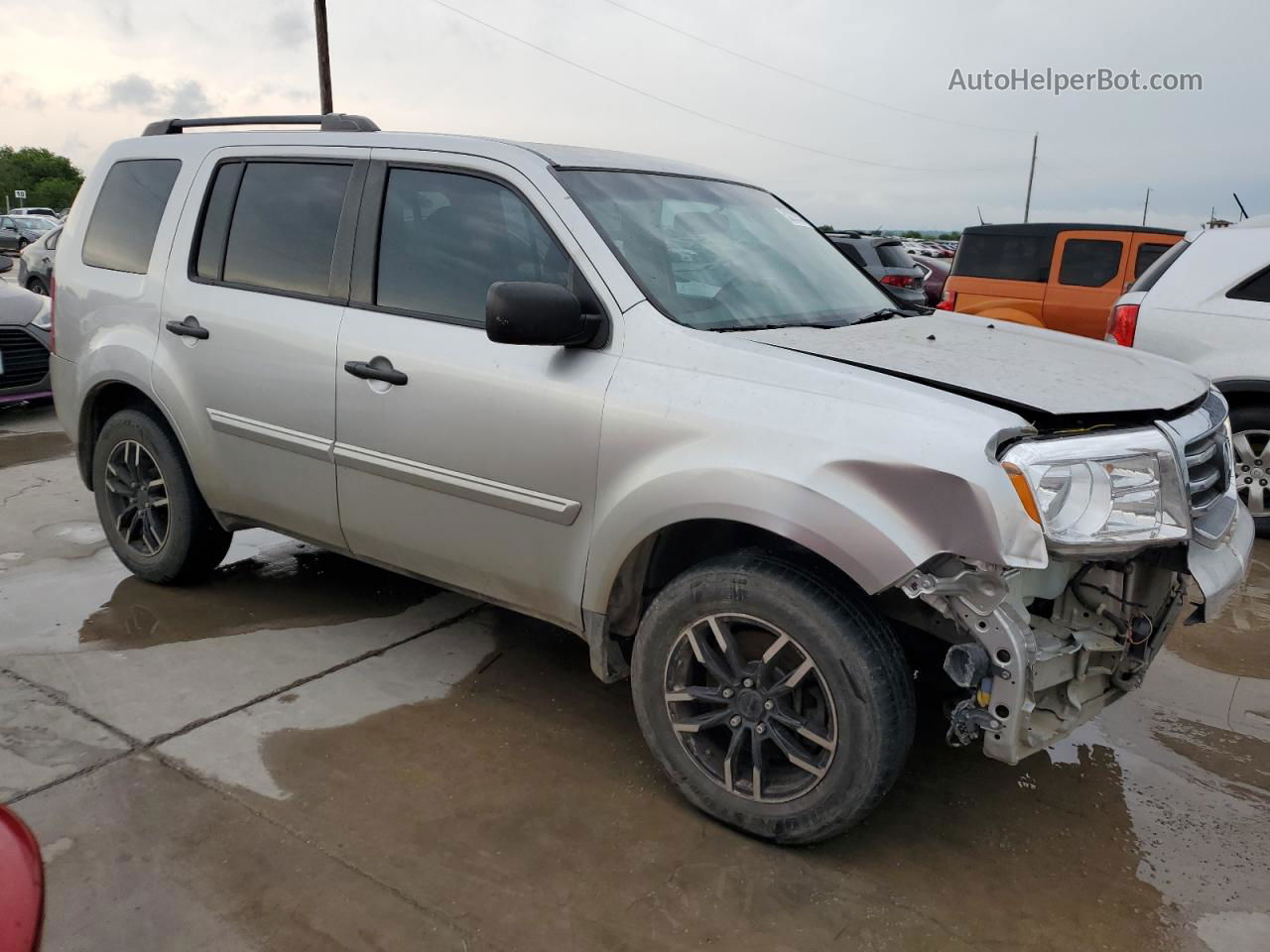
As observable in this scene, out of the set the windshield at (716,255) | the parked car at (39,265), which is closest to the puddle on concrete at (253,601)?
the windshield at (716,255)

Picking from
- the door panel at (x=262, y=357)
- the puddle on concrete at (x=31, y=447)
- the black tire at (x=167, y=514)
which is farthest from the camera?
the puddle on concrete at (x=31, y=447)

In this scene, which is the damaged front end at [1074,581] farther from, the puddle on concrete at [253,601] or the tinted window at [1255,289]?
the tinted window at [1255,289]

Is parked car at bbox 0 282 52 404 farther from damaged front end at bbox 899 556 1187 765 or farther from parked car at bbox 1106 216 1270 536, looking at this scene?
damaged front end at bbox 899 556 1187 765

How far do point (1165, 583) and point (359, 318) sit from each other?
2.61 metres

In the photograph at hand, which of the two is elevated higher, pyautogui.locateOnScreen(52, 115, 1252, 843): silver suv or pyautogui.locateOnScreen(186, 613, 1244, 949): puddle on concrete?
pyautogui.locateOnScreen(52, 115, 1252, 843): silver suv

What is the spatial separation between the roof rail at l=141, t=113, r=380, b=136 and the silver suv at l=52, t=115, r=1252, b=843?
0.16m

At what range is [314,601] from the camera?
14.6ft

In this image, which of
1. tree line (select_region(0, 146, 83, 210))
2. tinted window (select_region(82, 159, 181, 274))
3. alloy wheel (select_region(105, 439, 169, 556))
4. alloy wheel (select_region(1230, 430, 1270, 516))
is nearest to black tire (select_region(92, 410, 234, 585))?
alloy wheel (select_region(105, 439, 169, 556))

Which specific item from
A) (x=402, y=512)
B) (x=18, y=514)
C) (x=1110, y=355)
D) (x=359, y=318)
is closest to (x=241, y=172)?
(x=359, y=318)

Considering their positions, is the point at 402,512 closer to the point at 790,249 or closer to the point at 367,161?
the point at 367,161

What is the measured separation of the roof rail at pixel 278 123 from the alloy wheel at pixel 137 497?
140cm

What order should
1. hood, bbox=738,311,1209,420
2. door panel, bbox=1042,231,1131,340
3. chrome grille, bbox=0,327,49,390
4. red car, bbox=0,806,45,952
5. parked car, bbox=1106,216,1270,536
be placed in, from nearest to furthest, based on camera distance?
red car, bbox=0,806,45,952 < hood, bbox=738,311,1209,420 < parked car, bbox=1106,216,1270,536 < chrome grille, bbox=0,327,49,390 < door panel, bbox=1042,231,1131,340

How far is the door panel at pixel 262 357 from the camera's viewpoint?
11.8 feet

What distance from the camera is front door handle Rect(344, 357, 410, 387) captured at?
10.9 feet
